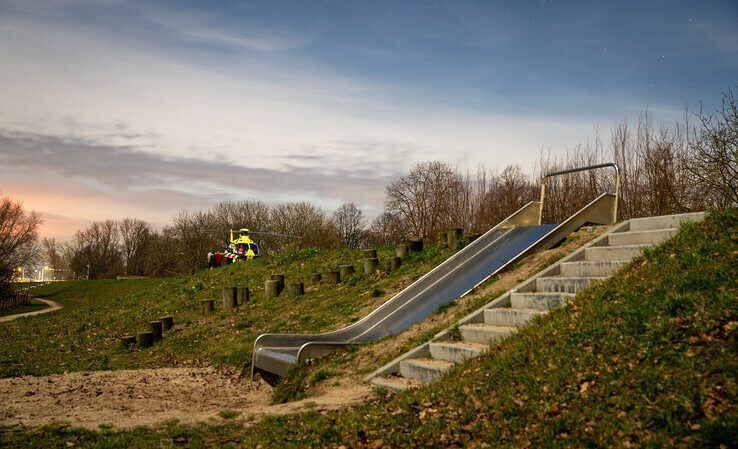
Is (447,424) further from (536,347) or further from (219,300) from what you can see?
(219,300)

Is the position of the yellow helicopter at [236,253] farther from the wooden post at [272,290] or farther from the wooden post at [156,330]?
the wooden post at [156,330]

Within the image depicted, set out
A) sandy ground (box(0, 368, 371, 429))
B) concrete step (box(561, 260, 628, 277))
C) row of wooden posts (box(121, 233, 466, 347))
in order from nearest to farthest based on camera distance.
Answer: sandy ground (box(0, 368, 371, 429))
concrete step (box(561, 260, 628, 277))
row of wooden posts (box(121, 233, 466, 347))

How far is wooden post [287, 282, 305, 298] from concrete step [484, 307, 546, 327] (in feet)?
28.6

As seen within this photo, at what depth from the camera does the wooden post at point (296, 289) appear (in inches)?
672

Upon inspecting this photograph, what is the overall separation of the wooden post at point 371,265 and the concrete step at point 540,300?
7.42 m

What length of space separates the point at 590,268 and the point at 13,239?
48.8m

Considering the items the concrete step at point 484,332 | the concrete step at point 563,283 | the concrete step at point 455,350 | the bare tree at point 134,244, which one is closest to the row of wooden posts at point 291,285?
the concrete step at point 563,283

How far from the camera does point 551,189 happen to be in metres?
20.9

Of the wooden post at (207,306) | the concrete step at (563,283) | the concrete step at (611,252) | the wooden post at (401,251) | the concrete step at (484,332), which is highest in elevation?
the wooden post at (401,251)

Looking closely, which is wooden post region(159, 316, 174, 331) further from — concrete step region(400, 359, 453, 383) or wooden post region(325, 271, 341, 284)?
concrete step region(400, 359, 453, 383)

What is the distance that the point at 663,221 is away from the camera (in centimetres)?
976

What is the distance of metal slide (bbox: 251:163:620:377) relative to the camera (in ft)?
36.3

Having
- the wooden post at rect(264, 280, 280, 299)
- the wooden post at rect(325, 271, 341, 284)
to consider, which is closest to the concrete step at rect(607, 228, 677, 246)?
the wooden post at rect(325, 271, 341, 284)

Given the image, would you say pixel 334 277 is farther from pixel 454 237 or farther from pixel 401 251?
pixel 454 237
